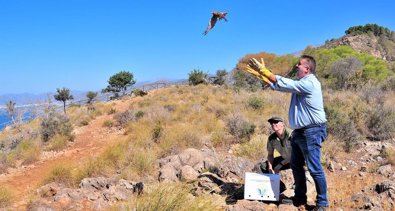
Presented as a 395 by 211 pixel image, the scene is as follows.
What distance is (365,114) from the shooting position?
10.4 m

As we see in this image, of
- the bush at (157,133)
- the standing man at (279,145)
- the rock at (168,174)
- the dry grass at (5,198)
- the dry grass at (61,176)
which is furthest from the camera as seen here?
the bush at (157,133)

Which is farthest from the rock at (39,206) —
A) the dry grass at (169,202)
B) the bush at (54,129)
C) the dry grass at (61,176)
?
the bush at (54,129)

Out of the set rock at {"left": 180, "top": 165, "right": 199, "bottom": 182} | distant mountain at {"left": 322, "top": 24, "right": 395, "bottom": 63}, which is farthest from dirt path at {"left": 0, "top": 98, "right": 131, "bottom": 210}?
distant mountain at {"left": 322, "top": 24, "right": 395, "bottom": 63}

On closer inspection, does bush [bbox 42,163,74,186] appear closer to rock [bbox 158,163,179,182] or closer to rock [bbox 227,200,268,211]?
rock [bbox 158,163,179,182]

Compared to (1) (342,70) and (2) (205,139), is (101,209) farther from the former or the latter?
(1) (342,70)

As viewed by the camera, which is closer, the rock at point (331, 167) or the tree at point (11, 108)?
the rock at point (331, 167)

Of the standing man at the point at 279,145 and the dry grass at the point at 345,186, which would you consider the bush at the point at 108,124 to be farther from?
the standing man at the point at 279,145

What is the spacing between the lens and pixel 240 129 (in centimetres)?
967

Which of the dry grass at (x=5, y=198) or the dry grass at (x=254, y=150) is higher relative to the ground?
the dry grass at (x=254, y=150)

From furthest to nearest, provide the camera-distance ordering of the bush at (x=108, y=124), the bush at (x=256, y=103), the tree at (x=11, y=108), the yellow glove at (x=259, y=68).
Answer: the tree at (x=11, y=108) < the bush at (x=108, y=124) < the bush at (x=256, y=103) < the yellow glove at (x=259, y=68)

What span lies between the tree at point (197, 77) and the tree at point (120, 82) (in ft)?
32.2

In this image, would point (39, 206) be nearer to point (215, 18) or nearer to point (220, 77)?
point (215, 18)

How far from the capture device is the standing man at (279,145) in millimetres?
5203

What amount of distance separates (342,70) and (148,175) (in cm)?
1804
